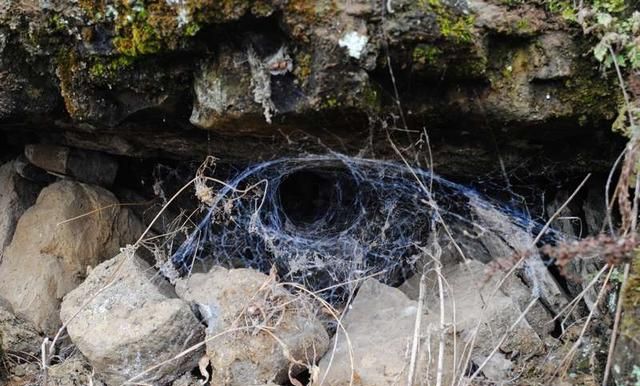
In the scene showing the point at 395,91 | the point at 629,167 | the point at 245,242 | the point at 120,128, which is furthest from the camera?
the point at 245,242

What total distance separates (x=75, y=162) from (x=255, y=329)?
1503 mm

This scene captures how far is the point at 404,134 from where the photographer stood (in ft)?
8.99

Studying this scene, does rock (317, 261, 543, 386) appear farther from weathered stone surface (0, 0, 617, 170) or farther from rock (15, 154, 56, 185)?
rock (15, 154, 56, 185)

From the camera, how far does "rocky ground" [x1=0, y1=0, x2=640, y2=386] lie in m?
2.30

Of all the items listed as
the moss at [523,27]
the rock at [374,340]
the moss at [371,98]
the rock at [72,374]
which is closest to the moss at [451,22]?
the moss at [523,27]

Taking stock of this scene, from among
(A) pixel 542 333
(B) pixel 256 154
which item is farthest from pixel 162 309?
(A) pixel 542 333

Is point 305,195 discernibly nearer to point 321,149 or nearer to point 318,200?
point 318,200

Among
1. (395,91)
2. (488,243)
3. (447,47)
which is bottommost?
(488,243)

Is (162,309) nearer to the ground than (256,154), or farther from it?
nearer to the ground

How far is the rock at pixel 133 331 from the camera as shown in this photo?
8.75ft

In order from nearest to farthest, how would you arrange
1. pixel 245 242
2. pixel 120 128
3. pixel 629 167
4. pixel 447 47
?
1. pixel 629 167
2. pixel 447 47
3. pixel 120 128
4. pixel 245 242

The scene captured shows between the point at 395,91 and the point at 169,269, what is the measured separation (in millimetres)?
1358

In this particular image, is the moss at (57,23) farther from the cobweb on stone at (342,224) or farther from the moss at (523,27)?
the moss at (523,27)

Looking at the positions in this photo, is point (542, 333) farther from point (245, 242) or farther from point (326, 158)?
point (245, 242)
